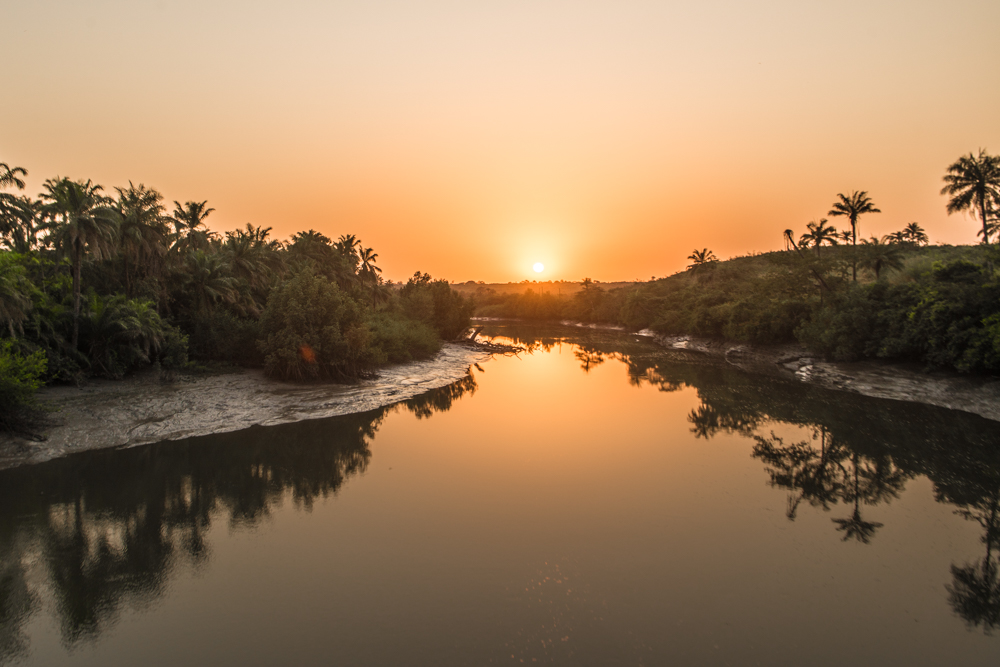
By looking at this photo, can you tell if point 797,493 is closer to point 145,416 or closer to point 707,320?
point 145,416

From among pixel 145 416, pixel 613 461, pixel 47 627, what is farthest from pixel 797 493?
pixel 145 416

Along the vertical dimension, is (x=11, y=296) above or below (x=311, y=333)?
above

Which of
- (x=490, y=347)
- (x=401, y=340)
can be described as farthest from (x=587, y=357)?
(x=401, y=340)

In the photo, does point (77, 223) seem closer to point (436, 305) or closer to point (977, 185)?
point (436, 305)

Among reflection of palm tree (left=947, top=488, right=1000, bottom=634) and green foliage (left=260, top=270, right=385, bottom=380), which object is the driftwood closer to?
green foliage (left=260, top=270, right=385, bottom=380)

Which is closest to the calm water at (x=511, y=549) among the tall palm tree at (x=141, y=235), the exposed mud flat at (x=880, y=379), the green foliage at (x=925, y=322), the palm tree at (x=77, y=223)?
the exposed mud flat at (x=880, y=379)

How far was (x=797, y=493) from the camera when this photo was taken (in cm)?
1603

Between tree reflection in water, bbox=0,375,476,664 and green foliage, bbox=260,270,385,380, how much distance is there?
785 centimetres

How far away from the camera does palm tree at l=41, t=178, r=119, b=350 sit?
24594 millimetres

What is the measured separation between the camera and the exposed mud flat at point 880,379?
2611cm

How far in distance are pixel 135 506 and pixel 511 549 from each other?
12.0 metres

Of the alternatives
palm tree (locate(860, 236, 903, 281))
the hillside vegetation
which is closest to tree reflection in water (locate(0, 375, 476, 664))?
the hillside vegetation

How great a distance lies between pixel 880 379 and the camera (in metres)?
32.4

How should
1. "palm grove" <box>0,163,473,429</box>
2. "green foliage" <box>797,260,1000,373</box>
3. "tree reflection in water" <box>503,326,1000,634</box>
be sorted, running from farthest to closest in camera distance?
"green foliage" <box>797,260,1000,373</box> < "palm grove" <box>0,163,473,429</box> < "tree reflection in water" <box>503,326,1000,634</box>
